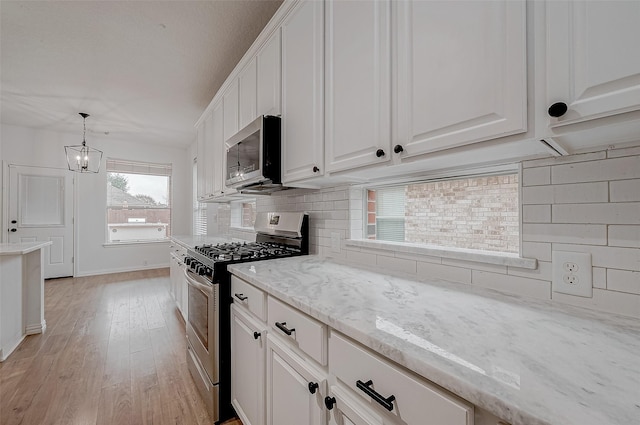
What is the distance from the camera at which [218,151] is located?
9.66 feet

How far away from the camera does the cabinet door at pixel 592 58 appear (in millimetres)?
593

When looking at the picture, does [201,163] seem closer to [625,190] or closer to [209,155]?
[209,155]

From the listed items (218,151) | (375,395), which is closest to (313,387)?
(375,395)

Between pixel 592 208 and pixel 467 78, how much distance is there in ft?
1.86

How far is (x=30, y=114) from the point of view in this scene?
418cm

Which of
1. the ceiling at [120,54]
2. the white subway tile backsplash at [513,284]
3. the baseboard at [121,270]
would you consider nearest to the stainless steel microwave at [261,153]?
the ceiling at [120,54]

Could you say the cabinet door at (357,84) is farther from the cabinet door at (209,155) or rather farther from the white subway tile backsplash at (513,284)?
the cabinet door at (209,155)

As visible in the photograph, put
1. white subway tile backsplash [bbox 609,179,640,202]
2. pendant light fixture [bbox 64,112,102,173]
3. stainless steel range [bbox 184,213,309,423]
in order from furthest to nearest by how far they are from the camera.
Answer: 1. pendant light fixture [bbox 64,112,102,173]
2. stainless steel range [bbox 184,213,309,423]
3. white subway tile backsplash [bbox 609,179,640,202]

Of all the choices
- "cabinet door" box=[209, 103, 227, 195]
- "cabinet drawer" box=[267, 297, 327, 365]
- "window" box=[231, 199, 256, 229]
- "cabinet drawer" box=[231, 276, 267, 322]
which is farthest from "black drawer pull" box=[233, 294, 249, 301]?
"window" box=[231, 199, 256, 229]

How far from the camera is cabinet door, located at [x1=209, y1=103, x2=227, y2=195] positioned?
2.83m

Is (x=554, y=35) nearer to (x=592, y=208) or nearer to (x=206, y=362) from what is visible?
(x=592, y=208)

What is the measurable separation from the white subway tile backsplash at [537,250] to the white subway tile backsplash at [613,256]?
0.24 feet

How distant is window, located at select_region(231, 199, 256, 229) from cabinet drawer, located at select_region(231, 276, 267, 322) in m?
1.79

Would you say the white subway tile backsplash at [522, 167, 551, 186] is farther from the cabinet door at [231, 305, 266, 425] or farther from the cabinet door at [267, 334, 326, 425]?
the cabinet door at [231, 305, 266, 425]
